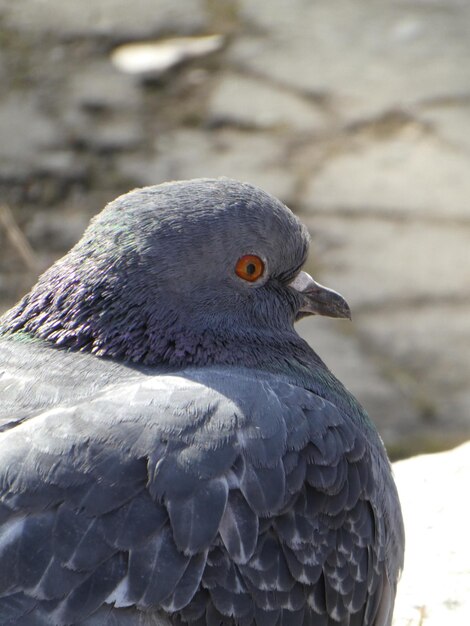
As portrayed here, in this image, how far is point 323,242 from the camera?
6.58 m

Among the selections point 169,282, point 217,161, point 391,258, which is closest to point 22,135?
point 217,161

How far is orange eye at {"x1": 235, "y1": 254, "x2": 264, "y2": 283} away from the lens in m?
3.43

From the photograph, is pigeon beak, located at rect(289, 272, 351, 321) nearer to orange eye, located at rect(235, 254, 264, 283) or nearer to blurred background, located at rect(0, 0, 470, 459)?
orange eye, located at rect(235, 254, 264, 283)

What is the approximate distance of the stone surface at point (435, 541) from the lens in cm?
362

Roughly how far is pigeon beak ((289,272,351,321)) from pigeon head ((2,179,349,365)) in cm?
25

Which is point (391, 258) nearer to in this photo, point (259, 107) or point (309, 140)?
point (309, 140)

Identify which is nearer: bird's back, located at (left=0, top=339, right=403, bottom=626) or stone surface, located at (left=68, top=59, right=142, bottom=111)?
bird's back, located at (left=0, top=339, right=403, bottom=626)

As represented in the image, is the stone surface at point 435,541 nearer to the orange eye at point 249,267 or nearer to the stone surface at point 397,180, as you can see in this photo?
the orange eye at point 249,267

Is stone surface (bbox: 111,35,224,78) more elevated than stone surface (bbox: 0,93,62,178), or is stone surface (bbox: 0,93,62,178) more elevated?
stone surface (bbox: 0,93,62,178)

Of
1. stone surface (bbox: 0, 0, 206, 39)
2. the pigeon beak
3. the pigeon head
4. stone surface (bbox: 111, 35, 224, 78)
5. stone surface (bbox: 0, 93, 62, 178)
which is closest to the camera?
the pigeon head

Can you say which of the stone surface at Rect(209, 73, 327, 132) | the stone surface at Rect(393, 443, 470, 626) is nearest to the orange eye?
the stone surface at Rect(393, 443, 470, 626)

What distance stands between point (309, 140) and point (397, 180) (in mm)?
667

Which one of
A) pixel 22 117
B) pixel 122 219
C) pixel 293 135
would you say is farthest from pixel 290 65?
pixel 122 219

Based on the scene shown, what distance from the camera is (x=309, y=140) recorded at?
741 centimetres
